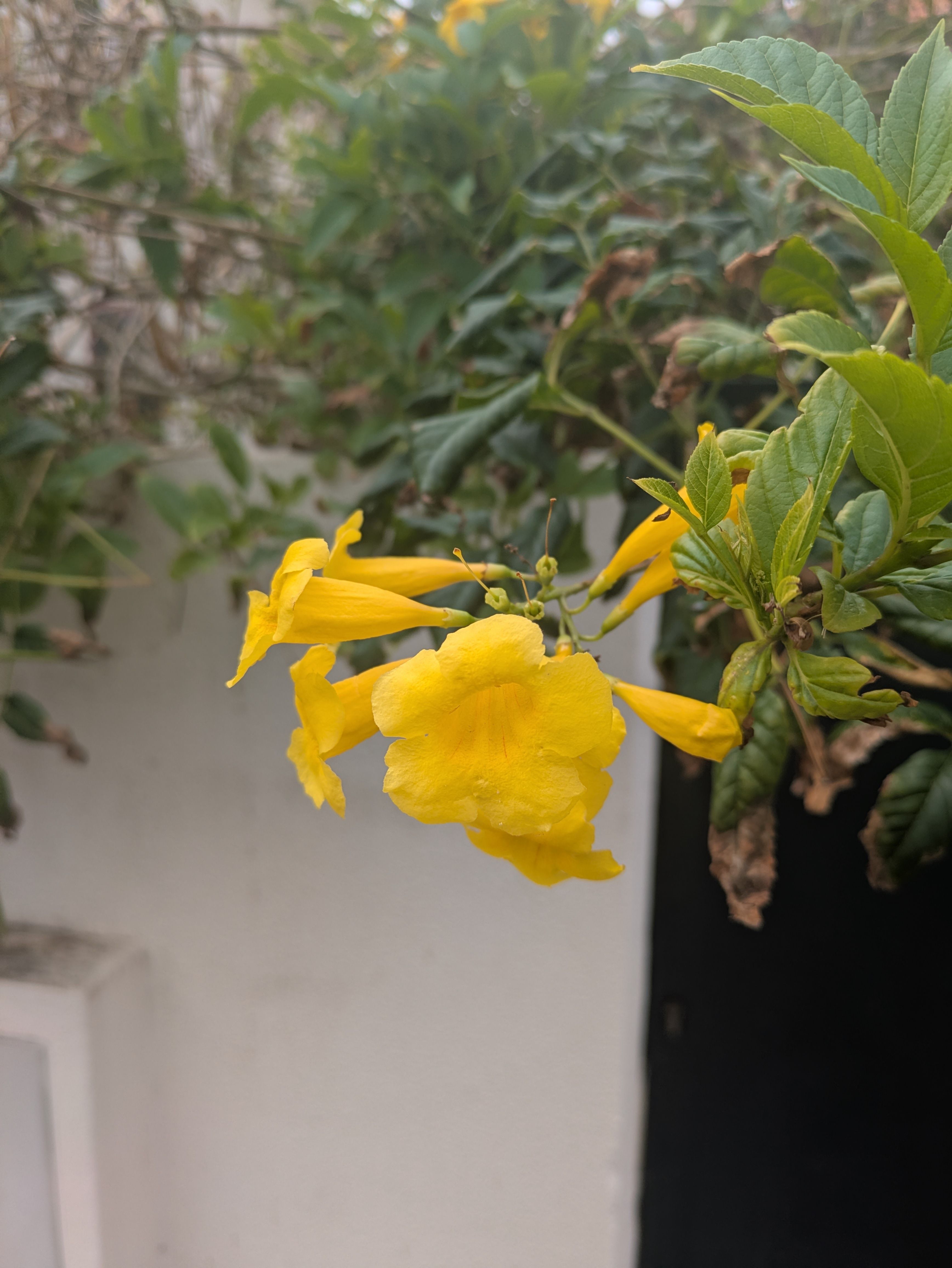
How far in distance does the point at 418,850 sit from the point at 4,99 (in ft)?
4.28

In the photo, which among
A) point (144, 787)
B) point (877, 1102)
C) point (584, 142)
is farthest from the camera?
point (144, 787)

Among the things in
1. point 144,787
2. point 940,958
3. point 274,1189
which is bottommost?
point 274,1189

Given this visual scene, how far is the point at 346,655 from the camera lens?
838mm

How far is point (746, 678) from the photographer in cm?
37

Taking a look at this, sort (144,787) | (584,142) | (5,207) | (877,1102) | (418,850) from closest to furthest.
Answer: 1. (584,142)
2. (5,207)
3. (877,1102)
4. (418,850)
5. (144,787)

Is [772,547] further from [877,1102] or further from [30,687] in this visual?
[30,687]

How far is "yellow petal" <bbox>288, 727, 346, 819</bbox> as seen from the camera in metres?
0.40

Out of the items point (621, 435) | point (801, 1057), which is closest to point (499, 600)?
point (621, 435)

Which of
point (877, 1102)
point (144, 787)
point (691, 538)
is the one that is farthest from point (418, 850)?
point (691, 538)

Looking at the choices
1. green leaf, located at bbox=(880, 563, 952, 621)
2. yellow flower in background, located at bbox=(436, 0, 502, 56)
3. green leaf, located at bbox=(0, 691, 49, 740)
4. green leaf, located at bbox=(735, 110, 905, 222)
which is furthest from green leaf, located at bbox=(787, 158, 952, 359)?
green leaf, located at bbox=(0, 691, 49, 740)

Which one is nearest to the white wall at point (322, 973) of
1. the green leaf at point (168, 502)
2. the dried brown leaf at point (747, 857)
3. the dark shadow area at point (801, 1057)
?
the dark shadow area at point (801, 1057)

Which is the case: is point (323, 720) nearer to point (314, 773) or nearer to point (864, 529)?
point (314, 773)

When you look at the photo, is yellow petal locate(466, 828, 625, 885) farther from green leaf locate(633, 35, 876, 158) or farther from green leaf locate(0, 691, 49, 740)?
green leaf locate(0, 691, 49, 740)

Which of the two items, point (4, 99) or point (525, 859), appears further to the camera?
point (4, 99)
